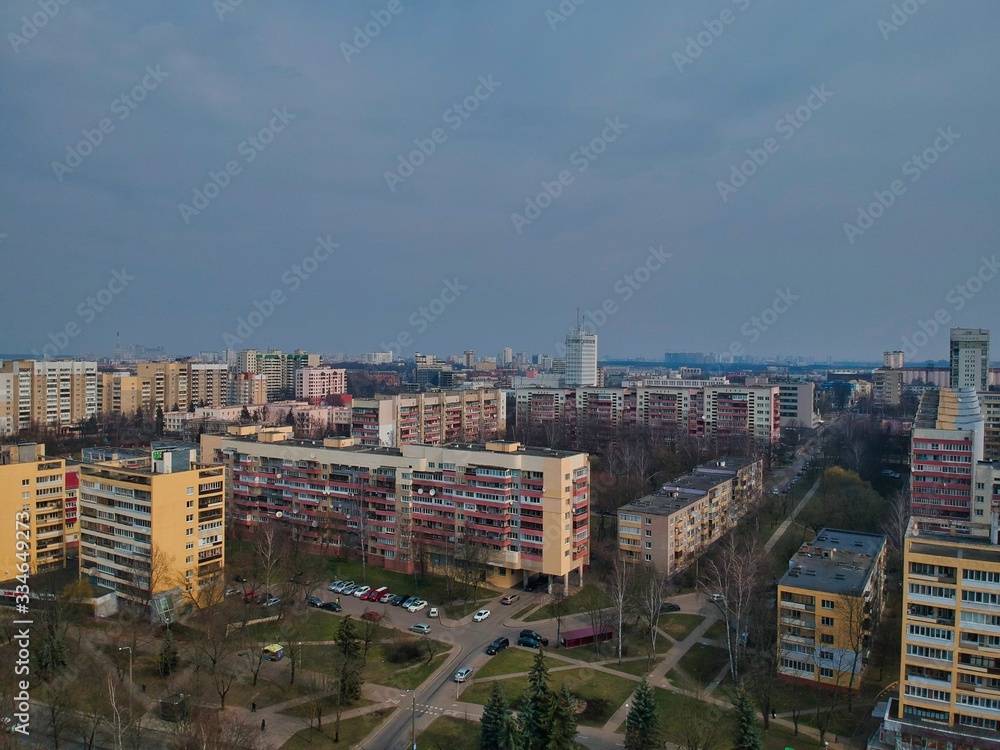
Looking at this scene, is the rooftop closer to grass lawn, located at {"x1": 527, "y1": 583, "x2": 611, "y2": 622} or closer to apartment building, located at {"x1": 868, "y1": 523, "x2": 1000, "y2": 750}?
apartment building, located at {"x1": 868, "y1": 523, "x2": 1000, "y2": 750}

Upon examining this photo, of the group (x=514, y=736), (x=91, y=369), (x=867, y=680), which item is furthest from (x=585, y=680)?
(x=91, y=369)

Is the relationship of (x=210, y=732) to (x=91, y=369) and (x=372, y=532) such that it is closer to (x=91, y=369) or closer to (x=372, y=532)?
(x=372, y=532)

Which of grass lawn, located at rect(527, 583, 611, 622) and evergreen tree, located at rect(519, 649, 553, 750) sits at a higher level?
evergreen tree, located at rect(519, 649, 553, 750)

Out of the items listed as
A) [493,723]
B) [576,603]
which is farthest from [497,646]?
[493,723]

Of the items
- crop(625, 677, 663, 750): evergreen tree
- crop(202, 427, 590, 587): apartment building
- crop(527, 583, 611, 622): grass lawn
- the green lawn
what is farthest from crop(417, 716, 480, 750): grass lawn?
crop(202, 427, 590, 587): apartment building

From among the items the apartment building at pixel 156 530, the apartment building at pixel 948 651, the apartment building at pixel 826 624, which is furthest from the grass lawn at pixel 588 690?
the apartment building at pixel 156 530

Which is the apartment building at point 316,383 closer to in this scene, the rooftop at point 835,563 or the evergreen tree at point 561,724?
the rooftop at point 835,563
